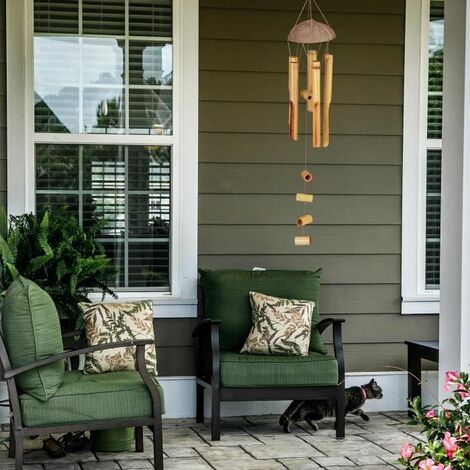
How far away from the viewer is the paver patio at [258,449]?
4.75 metres

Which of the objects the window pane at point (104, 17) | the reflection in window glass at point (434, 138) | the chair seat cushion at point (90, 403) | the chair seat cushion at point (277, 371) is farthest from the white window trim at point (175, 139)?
the reflection in window glass at point (434, 138)

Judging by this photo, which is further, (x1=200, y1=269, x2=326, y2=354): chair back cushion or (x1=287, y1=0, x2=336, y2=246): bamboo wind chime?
(x1=200, y1=269, x2=326, y2=354): chair back cushion

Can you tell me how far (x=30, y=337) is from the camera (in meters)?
4.32

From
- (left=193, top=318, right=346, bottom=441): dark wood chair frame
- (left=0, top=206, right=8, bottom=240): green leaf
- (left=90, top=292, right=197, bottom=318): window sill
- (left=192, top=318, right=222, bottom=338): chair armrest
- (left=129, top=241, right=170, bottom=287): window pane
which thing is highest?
(left=0, top=206, right=8, bottom=240): green leaf

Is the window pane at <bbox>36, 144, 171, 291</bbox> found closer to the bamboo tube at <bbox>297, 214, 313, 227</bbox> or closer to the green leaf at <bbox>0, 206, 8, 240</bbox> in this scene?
the green leaf at <bbox>0, 206, 8, 240</bbox>

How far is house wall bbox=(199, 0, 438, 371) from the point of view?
5.99m

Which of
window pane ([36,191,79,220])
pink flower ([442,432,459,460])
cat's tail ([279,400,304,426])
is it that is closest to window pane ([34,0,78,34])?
window pane ([36,191,79,220])

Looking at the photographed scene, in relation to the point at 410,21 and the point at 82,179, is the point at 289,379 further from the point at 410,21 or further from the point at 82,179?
the point at 410,21

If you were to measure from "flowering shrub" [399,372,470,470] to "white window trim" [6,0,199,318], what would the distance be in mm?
2990

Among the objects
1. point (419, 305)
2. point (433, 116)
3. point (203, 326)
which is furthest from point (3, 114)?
point (419, 305)

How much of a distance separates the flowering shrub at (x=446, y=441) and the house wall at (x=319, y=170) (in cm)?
298

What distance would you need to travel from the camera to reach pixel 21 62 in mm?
5734

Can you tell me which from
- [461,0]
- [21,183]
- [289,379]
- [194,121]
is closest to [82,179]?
[21,183]

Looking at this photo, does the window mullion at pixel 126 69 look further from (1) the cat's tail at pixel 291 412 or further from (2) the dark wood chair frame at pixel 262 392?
(1) the cat's tail at pixel 291 412
